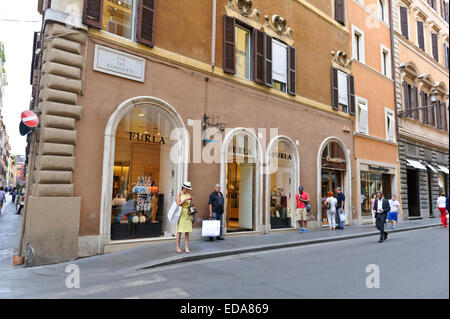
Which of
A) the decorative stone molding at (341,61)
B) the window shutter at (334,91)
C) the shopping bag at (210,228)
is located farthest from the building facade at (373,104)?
the shopping bag at (210,228)

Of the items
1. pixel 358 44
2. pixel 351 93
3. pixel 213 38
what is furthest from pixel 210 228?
pixel 358 44

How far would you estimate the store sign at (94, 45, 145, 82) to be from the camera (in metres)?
8.53

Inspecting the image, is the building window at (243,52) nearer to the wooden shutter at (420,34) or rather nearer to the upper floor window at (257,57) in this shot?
the upper floor window at (257,57)

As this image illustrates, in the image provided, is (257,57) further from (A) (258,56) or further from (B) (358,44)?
(B) (358,44)

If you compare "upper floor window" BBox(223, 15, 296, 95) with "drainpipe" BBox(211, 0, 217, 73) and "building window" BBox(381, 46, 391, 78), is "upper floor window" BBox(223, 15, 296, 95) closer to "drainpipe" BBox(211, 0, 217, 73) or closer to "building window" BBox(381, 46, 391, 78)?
"drainpipe" BBox(211, 0, 217, 73)

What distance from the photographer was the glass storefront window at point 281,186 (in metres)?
13.0

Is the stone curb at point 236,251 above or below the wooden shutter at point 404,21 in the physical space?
below

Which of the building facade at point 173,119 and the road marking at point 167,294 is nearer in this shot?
the road marking at point 167,294

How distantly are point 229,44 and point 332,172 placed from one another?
8.20 meters

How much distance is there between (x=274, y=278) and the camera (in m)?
5.55

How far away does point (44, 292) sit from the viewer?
5.14 metres

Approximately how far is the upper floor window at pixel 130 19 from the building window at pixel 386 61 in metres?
15.6

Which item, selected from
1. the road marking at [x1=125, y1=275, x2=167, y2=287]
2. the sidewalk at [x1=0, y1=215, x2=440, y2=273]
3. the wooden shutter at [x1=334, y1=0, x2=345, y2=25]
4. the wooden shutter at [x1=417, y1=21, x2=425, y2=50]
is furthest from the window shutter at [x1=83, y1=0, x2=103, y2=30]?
the wooden shutter at [x1=417, y1=21, x2=425, y2=50]

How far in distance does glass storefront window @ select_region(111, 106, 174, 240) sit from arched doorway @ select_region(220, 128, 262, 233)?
2578 mm
